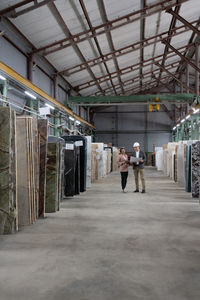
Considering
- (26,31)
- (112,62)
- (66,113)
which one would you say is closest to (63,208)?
(26,31)

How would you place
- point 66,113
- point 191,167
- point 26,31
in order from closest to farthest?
point 191,167
point 26,31
point 66,113

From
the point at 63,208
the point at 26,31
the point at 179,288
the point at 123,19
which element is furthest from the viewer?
the point at 123,19

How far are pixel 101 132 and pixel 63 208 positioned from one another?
1011 inches

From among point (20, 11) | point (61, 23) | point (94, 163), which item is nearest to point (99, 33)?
point (61, 23)

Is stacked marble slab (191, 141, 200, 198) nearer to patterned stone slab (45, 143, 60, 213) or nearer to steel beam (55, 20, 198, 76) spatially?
patterned stone slab (45, 143, 60, 213)

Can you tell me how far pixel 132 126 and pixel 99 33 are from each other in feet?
67.9

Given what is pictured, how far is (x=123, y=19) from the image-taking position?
12094mm

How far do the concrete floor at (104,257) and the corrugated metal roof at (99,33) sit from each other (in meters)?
7.07

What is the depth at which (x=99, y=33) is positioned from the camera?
466 inches

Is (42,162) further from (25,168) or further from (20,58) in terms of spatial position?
(20,58)

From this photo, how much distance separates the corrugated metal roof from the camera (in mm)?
10172

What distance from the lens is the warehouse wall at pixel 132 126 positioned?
31828mm

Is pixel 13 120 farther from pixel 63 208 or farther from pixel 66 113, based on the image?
pixel 66 113

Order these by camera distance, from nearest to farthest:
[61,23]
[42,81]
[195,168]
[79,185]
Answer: [195,168] → [79,185] → [61,23] → [42,81]
